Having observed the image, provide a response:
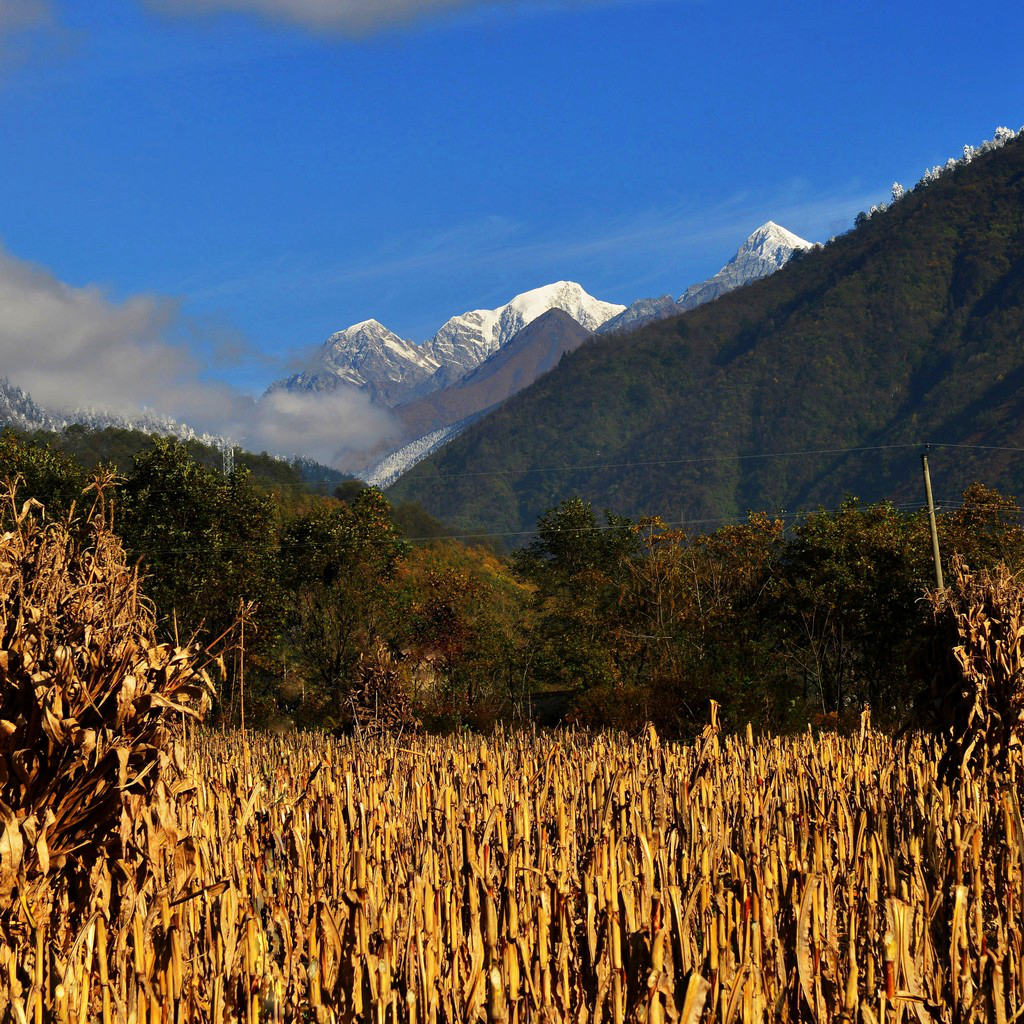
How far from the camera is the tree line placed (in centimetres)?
2400

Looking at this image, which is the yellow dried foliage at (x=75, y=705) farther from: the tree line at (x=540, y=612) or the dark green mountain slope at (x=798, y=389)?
the dark green mountain slope at (x=798, y=389)

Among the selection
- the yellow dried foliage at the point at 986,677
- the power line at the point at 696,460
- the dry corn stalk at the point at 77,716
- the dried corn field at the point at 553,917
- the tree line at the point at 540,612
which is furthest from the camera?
the power line at the point at 696,460

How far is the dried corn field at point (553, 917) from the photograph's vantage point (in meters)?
3.04

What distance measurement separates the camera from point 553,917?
3855 millimetres

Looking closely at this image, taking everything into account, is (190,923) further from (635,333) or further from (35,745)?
(635,333)

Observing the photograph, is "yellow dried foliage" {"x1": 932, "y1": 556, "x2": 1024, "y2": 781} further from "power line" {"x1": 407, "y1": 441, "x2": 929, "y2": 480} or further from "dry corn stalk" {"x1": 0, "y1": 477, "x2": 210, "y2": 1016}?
"power line" {"x1": 407, "y1": 441, "x2": 929, "y2": 480}

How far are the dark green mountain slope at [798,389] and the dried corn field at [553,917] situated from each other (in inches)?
3242

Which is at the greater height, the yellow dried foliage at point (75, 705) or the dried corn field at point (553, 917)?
the yellow dried foliage at point (75, 705)

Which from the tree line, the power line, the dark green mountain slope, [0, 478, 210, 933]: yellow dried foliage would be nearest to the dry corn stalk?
[0, 478, 210, 933]: yellow dried foliage

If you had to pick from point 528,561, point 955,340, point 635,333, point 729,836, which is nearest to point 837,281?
point 955,340

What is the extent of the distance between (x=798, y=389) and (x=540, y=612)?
8793 centimetres

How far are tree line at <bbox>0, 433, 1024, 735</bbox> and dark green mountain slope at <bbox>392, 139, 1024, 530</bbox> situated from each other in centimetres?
5893

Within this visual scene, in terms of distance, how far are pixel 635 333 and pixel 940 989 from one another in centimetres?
14791

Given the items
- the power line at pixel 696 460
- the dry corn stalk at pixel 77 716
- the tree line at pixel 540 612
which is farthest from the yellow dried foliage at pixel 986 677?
the power line at pixel 696 460
